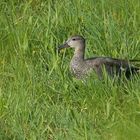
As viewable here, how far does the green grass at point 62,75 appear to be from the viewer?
17.2ft

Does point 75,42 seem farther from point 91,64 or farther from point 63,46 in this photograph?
point 91,64

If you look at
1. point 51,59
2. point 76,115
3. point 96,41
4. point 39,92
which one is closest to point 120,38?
point 96,41

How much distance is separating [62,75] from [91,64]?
17.2 inches

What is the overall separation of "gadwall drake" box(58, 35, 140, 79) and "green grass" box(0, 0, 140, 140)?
0.32 ft

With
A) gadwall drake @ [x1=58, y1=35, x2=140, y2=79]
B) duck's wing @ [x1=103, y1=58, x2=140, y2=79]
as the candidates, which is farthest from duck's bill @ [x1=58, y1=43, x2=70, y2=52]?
duck's wing @ [x1=103, y1=58, x2=140, y2=79]

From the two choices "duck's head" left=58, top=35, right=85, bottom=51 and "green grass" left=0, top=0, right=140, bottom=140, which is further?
"duck's head" left=58, top=35, right=85, bottom=51

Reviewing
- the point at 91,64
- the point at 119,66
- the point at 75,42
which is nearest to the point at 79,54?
the point at 75,42

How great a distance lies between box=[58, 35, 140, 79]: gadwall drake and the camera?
6.38m

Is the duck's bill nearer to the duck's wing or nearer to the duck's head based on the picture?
the duck's head

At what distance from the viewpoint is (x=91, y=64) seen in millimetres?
6582

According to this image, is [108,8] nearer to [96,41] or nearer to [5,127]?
[96,41]

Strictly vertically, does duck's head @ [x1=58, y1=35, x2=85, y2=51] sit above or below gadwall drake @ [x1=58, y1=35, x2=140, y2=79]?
above

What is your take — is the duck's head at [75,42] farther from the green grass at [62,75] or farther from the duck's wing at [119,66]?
the duck's wing at [119,66]

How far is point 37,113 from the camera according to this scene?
5492 millimetres
